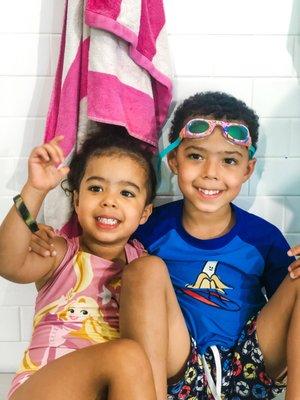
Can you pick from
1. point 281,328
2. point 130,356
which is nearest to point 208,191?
point 281,328

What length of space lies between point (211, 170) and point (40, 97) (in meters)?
0.52

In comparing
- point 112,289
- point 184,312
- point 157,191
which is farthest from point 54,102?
point 184,312

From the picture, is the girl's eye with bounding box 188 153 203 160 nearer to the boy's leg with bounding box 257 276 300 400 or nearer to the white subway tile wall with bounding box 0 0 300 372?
the white subway tile wall with bounding box 0 0 300 372

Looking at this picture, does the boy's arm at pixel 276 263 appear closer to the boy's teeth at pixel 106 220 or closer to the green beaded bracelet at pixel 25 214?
the boy's teeth at pixel 106 220

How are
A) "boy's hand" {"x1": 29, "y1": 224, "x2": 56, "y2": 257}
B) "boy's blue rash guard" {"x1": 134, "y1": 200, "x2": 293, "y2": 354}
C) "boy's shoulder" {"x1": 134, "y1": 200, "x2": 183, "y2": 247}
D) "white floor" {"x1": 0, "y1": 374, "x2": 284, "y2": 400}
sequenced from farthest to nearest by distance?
"white floor" {"x1": 0, "y1": 374, "x2": 284, "y2": 400} < "boy's shoulder" {"x1": 134, "y1": 200, "x2": 183, "y2": 247} < "boy's blue rash guard" {"x1": 134, "y1": 200, "x2": 293, "y2": 354} < "boy's hand" {"x1": 29, "y1": 224, "x2": 56, "y2": 257}

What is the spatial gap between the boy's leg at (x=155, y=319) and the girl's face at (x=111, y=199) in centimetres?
15

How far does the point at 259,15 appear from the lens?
148 cm

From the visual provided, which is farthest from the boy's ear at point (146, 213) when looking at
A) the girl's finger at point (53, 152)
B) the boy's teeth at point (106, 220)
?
the girl's finger at point (53, 152)

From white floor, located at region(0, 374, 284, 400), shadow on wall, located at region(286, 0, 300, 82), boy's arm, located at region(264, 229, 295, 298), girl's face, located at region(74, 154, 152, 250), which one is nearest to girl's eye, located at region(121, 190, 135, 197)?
girl's face, located at region(74, 154, 152, 250)

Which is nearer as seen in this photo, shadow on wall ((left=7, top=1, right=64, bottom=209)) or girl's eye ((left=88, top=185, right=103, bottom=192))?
girl's eye ((left=88, top=185, right=103, bottom=192))

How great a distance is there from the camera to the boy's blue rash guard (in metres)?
1.36

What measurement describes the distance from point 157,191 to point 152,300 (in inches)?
18.8

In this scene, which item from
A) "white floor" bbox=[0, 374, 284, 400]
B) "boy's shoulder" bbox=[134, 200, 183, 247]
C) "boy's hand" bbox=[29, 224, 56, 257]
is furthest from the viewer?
"white floor" bbox=[0, 374, 284, 400]

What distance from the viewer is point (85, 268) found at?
135cm
